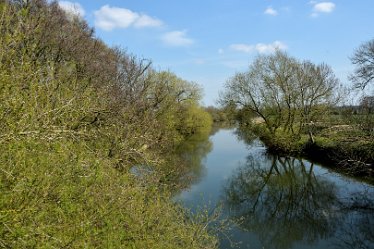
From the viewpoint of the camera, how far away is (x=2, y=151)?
5.19 metres

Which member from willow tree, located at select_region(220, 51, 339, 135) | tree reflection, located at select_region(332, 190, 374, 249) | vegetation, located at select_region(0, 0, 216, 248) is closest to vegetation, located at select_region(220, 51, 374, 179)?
willow tree, located at select_region(220, 51, 339, 135)

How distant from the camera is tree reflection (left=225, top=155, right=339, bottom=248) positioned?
48.4 feet

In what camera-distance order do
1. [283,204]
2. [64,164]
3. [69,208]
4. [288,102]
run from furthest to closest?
[288,102] → [283,204] → [69,208] → [64,164]

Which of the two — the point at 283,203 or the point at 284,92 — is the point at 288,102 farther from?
the point at 283,203

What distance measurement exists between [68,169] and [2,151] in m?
1.17

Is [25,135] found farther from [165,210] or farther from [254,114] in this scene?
[254,114]

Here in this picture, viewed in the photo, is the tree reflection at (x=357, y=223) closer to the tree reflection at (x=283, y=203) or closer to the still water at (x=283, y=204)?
the still water at (x=283, y=204)

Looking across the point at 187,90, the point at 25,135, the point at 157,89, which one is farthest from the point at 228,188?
the point at 187,90

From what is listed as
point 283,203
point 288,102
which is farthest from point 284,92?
point 283,203

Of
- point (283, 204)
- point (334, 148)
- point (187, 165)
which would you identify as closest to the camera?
point (283, 204)

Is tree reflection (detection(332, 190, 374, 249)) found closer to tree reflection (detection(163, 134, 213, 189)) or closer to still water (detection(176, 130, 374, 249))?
still water (detection(176, 130, 374, 249))

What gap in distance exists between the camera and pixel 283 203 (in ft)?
61.8

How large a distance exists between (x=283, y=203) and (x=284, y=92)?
16241mm

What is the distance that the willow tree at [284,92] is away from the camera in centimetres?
3153
